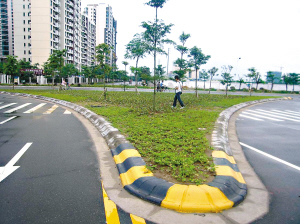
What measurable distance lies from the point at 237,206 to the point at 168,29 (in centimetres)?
840

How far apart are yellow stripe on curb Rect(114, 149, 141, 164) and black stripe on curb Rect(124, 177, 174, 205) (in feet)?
3.57

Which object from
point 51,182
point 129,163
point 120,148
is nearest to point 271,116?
point 120,148

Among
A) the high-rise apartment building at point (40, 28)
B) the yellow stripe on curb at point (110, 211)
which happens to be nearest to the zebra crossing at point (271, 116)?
the yellow stripe on curb at point (110, 211)

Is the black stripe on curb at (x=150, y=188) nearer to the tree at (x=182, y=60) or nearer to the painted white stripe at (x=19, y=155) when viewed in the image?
the painted white stripe at (x=19, y=155)

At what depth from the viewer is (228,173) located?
4.06 metres

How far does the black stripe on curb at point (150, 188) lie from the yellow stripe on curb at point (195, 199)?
0.09 meters

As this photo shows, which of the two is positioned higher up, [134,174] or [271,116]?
Answer: [271,116]

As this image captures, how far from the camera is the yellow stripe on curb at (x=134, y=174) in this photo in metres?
3.85

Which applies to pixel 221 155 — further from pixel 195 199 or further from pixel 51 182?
pixel 51 182

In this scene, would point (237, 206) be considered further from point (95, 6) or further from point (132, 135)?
point (95, 6)

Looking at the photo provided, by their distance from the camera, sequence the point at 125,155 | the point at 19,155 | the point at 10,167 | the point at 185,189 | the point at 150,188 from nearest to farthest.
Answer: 1. the point at 185,189
2. the point at 150,188
3. the point at 10,167
4. the point at 125,155
5. the point at 19,155

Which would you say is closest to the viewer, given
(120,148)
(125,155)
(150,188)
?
(150,188)

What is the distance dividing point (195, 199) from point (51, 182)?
7.72 ft

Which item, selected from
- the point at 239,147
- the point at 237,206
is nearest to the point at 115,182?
the point at 237,206
